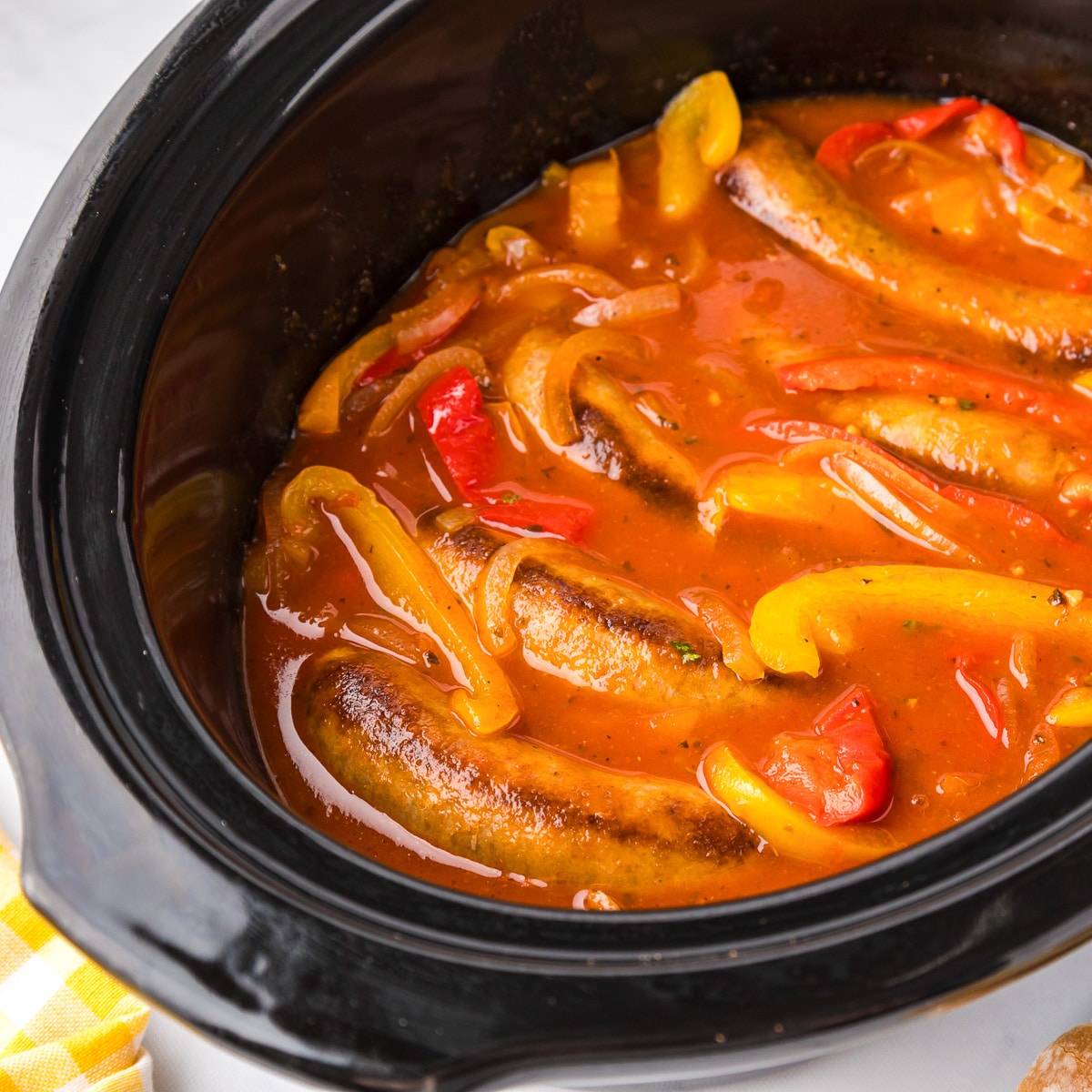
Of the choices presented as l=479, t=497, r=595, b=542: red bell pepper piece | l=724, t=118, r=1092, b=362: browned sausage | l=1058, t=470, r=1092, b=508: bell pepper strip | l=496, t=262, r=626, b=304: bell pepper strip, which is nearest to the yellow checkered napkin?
l=479, t=497, r=595, b=542: red bell pepper piece

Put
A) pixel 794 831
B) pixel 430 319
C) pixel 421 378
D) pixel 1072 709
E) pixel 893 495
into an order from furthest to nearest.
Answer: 1. pixel 430 319
2. pixel 421 378
3. pixel 893 495
4. pixel 1072 709
5. pixel 794 831

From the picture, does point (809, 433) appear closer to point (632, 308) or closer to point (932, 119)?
point (632, 308)

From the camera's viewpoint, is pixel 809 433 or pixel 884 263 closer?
pixel 809 433

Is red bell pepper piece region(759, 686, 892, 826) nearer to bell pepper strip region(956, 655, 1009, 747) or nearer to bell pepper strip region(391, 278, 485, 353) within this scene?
bell pepper strip region(956, 655, 1009, 747)

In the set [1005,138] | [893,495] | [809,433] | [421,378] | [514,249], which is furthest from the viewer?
[1005,138]

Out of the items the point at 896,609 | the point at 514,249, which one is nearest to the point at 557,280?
the point at 514,249

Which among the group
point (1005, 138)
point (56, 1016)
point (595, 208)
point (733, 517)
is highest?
point (1005, 138)

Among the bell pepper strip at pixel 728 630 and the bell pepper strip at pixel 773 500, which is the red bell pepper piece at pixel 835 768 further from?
the bell pepper strip at pixel 773 500
